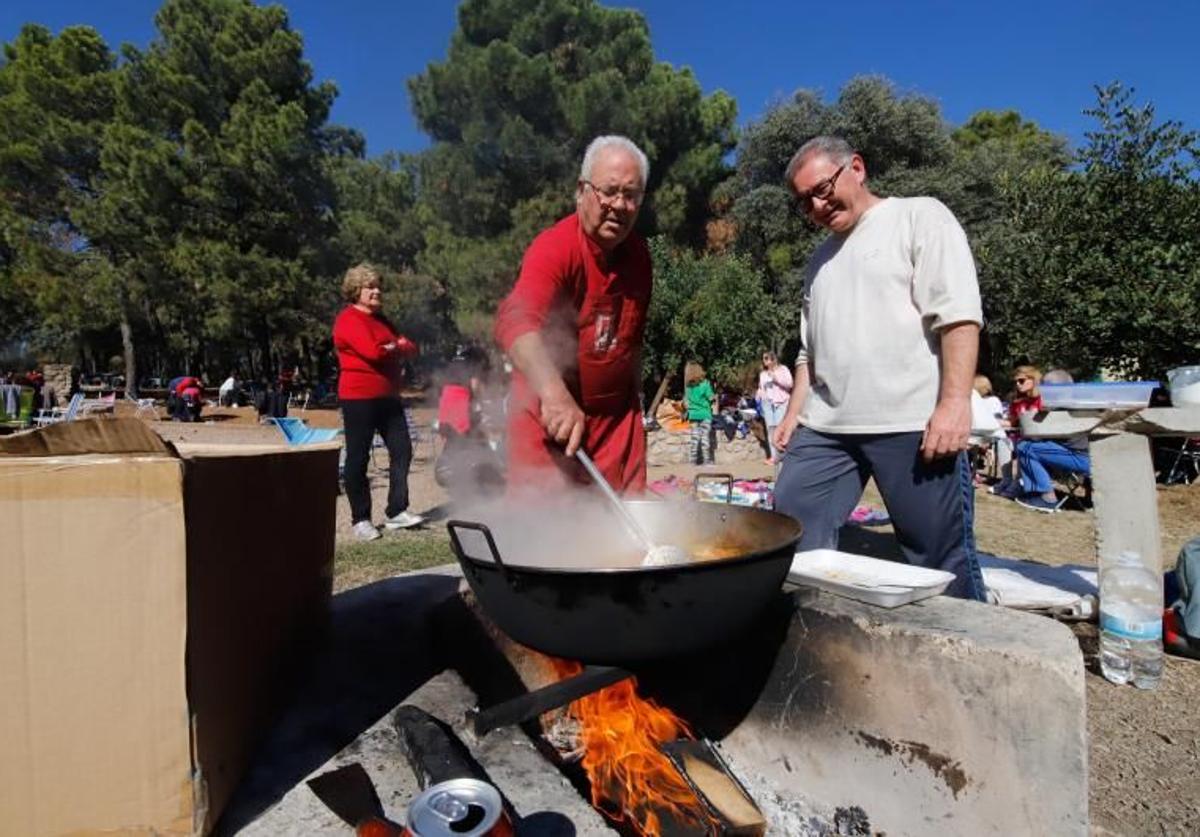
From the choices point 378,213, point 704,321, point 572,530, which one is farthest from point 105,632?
point 378,213

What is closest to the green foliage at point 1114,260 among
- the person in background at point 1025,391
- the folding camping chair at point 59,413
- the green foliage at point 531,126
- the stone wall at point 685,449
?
the person in background at point 1025,391

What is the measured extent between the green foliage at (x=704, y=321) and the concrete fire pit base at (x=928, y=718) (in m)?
11.5

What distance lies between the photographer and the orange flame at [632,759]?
1463 mm

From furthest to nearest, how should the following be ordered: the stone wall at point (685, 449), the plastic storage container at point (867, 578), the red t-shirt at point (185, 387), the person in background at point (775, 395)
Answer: the red t-shirt at point (185, 387) < the stone wall at point (685, 449) < the person in background at point (775, 395) < the plastic storage container at point (867, 578)

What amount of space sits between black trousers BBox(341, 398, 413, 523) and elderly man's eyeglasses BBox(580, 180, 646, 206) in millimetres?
3173

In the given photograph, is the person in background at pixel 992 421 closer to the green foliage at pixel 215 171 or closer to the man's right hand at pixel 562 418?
the man's right hand at pixel 562 418

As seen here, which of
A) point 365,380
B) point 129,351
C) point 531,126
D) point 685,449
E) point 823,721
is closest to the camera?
point 823,721

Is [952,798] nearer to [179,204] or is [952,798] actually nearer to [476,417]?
[476,417]

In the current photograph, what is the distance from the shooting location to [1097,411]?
291cm

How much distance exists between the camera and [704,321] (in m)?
13.1

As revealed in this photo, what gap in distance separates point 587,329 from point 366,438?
9.97ft

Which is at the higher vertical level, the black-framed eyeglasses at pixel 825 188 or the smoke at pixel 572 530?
the black-framed eyeglasses at pixel 825 188

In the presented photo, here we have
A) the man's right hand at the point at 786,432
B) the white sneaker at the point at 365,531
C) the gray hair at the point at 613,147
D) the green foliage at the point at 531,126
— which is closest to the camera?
the gray hair at the point at 613,147

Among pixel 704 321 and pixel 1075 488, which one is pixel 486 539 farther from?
pixel 704 321
